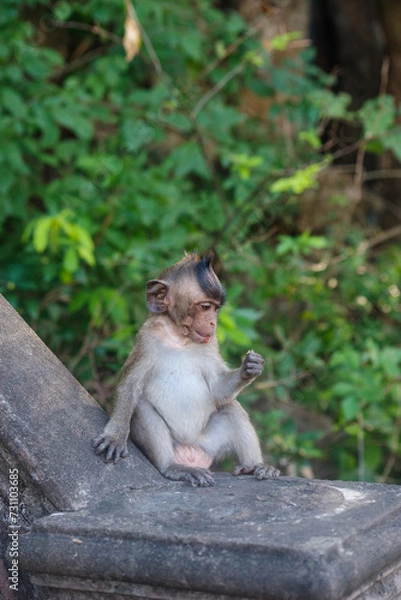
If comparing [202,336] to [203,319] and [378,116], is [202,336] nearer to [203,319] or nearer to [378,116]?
[203,319]

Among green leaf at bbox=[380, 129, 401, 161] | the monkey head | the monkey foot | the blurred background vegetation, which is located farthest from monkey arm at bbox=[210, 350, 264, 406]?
green leaf at bbox=[380, 129, 401, 161]

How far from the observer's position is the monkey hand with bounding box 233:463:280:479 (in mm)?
3531

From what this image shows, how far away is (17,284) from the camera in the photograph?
5914mm

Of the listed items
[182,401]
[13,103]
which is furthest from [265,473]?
[13,103]

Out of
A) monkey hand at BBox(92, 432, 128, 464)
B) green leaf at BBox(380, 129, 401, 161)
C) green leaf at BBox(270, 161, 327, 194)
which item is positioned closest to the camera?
monkey hand at BBox(92, 432, 128, 464)

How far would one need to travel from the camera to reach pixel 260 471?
3.57 metres

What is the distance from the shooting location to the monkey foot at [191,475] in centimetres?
343

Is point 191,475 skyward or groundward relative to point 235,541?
groundward

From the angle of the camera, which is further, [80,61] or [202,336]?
[80,61]

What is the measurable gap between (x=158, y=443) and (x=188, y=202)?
3153mm

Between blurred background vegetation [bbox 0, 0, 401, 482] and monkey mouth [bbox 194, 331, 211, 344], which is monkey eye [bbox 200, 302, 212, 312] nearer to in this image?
monkey mouth [bbox 194, 331, 211, 344]

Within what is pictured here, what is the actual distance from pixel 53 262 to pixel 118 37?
1.98 m

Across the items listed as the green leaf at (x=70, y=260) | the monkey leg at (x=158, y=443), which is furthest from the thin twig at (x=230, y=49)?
the monkey leg at (x=158, y=443)

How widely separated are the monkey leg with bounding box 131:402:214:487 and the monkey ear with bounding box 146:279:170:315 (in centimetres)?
43
